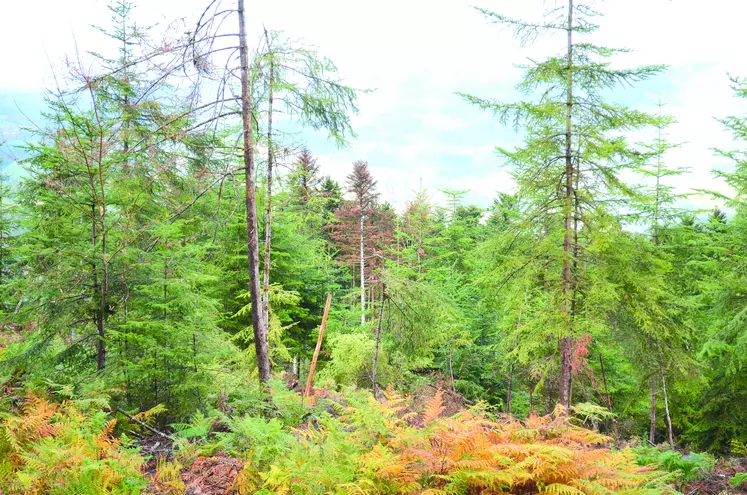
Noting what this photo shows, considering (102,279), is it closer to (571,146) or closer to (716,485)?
(716,485)

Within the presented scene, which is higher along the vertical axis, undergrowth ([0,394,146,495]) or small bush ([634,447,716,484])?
undergrowth ([0,394,146,495])

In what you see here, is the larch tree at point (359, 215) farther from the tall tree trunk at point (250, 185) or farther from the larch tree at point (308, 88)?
the tall tree trunk at point (250, 185)

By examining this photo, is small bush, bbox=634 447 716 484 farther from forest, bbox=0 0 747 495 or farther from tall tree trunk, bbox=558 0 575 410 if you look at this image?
tall tree trunk, bbox=558 0 575 410

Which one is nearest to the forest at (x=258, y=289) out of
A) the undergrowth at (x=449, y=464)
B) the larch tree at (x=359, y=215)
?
the undergrowth at (x=449, y=464)

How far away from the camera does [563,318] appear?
968 cm

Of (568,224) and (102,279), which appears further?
(568,224)

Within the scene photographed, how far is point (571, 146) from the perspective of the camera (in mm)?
10148

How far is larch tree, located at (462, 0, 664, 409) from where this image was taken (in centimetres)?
973

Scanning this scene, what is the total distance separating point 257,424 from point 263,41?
7.29 m

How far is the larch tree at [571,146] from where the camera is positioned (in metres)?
9.73

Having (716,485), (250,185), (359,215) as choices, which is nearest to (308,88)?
(250,185)

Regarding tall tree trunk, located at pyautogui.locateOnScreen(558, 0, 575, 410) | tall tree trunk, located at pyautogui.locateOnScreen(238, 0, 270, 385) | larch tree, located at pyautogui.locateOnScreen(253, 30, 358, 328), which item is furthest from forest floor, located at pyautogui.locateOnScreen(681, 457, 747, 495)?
larch tree, located at pyautogui.locateOnScreen(253, 30, 358, 328)

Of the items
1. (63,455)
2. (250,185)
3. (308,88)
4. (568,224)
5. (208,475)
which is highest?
(308,88)

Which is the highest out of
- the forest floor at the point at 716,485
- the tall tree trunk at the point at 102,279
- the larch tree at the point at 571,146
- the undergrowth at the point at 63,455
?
the larch tree at the point at 571,146
